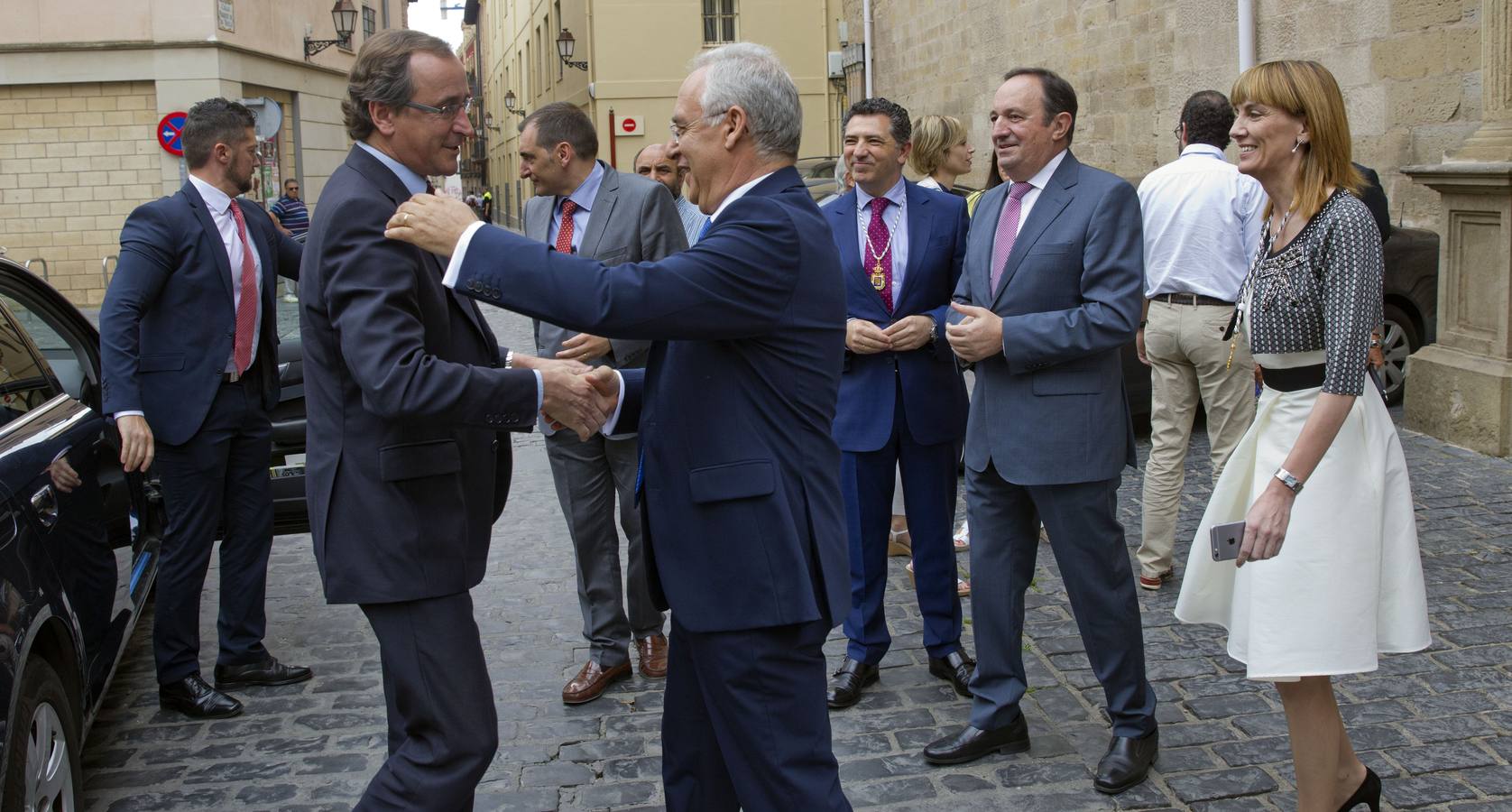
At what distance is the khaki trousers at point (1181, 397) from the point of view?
6.17 metres

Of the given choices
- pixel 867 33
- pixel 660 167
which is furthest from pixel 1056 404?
pixel 867 33

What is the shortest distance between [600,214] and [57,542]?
7.21ft

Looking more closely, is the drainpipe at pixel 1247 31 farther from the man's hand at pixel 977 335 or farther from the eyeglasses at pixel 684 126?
the eyeglasses at pixel 684 126

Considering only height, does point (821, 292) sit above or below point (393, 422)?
above

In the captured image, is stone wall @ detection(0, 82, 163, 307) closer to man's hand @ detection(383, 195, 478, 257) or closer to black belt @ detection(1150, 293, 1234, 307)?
black belt @ detection(1150, 293, 1234, 307)

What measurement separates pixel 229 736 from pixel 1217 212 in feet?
15.0

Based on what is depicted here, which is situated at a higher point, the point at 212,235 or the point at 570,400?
the point at 212,235

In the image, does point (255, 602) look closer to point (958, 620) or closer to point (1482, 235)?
point (958, 620)

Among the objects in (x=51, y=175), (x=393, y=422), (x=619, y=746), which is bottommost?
(x=619, y=746)

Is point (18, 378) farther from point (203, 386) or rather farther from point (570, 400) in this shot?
point (570, 400)

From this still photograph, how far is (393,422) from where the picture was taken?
3.03 metres

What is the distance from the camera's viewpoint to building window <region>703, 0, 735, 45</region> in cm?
3497

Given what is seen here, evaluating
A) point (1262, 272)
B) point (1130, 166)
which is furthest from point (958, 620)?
point (1130, 166)

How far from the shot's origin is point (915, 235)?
16.6ft
